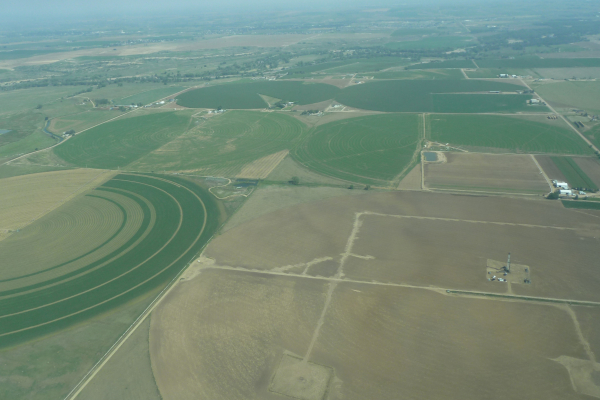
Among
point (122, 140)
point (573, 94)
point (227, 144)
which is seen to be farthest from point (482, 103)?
point (122, 140)

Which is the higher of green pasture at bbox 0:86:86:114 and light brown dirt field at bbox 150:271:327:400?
A: green pasture at bbox 0:86:86:114

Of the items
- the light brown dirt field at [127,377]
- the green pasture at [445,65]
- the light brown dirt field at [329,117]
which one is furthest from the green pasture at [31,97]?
the green pasture at [445,65]

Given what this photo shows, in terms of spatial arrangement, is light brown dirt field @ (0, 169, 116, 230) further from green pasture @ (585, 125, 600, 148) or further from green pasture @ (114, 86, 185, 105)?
green pasture @ (585, 125, 600, 148)

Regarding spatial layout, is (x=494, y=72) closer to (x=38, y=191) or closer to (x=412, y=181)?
(x=412, y=181)

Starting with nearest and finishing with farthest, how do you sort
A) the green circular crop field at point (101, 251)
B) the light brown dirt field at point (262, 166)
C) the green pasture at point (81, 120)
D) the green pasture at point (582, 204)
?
the green circular crop field at point (101, 251), the green pasture at point (582, 204), the light brown dirt field at point (262, 166), the green pasture at point (81, 120)

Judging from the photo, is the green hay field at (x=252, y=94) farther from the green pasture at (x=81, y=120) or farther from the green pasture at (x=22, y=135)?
the green pasture at (x=22, y=135)

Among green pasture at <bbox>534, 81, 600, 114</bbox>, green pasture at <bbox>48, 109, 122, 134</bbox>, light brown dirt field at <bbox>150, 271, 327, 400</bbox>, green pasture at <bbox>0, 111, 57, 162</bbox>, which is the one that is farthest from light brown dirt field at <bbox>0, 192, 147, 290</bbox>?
green pasture at <bbox>534, 81, 600, 114</bbox>

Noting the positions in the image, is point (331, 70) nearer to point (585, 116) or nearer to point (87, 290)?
point (585, 116)
